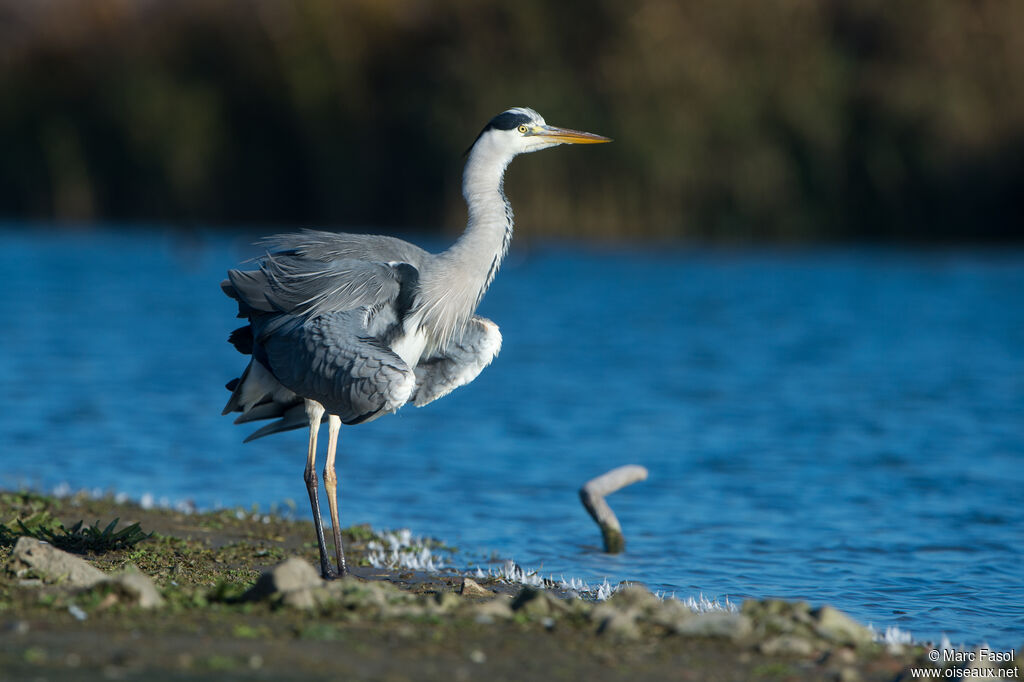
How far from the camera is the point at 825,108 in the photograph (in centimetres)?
2969

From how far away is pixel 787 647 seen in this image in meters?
4.81

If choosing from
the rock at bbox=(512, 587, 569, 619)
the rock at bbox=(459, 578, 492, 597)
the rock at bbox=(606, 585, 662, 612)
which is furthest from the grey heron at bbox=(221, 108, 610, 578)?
the rock at bbox=(606, 585, 662, 612)

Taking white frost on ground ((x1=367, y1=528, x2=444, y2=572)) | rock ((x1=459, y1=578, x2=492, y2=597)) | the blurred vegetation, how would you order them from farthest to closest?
the blurred vegetation → white frost on ground ((x1=367, y1=528, x2=444, y2=572)) → rock ((x1=459, y1=578, x2=492, y2=597))

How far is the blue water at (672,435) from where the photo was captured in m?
8.54

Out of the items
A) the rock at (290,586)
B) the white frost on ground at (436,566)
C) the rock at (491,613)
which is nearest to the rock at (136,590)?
the rock at (290,586)

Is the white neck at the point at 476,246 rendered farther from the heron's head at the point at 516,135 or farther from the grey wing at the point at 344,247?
the grey wing at the point at 344,247

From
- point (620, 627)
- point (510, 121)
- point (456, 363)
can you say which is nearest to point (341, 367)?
point (456, 363)

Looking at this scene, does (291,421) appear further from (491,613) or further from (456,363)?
(491,613)

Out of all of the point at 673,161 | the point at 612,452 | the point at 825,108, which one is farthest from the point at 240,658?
the point at 825,108

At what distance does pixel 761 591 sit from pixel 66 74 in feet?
123

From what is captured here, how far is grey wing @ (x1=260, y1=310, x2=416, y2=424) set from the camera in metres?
6.66

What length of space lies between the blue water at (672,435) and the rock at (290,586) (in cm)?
296

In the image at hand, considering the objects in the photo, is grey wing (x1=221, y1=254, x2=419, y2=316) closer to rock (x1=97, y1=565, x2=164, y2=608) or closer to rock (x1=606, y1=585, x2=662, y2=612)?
rock (x1=97, y1=565, x2=164, y2=608)

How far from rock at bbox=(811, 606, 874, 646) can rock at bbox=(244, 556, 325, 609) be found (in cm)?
200
